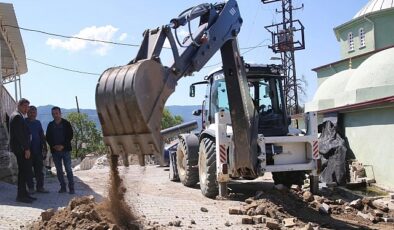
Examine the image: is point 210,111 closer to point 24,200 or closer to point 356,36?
point 24,200

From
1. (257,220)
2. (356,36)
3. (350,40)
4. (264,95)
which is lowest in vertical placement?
(257,220)

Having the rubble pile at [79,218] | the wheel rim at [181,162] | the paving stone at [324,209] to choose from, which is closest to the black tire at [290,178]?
the paving stone at [324,209]

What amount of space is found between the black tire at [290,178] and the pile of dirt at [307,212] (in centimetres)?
86

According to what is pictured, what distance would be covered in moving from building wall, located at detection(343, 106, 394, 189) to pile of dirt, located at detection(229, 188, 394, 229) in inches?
154

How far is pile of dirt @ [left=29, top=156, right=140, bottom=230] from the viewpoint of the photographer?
6.73 metres

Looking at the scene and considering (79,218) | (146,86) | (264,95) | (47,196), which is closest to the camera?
(146,86)

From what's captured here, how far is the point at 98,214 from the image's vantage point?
22.9 feet

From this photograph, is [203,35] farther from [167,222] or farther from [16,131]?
[16,131]

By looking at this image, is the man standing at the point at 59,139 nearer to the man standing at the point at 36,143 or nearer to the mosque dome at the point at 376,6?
the man standing at the point at 36,143

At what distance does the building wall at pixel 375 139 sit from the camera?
1378cm

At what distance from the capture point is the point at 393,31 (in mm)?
27766

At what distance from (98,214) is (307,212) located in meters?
3.96

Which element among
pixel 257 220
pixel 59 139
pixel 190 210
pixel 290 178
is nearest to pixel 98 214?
pixel 190 210

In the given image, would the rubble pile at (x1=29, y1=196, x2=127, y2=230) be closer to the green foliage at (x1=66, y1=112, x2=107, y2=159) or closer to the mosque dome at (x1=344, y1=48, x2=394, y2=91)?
the mosque dome at (x1=344, y1=48, x2=394, y2=91)
